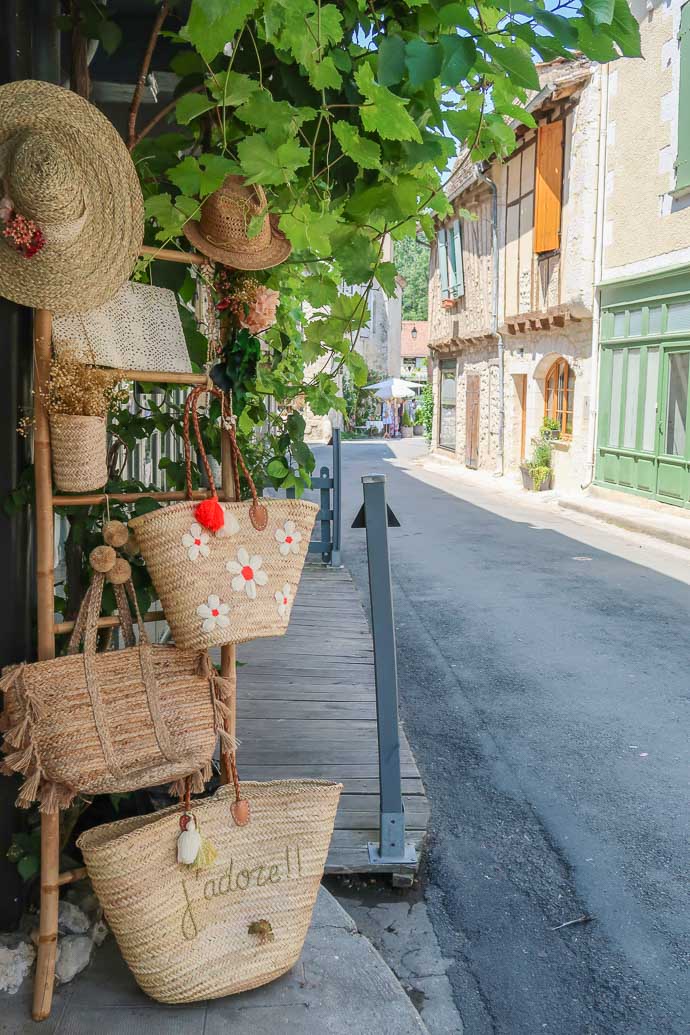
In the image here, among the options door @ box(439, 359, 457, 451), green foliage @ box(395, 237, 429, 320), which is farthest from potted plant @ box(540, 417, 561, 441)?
green foliage @ box(395, 237, 429, 320)

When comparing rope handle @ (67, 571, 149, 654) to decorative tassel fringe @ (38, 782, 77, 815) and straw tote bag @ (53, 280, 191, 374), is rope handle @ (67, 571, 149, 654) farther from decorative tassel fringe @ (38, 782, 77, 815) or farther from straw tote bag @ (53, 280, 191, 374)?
straw tote bag @ (53, 280, 191, 374)

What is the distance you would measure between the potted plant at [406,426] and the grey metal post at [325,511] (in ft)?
107

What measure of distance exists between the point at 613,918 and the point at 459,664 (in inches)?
113

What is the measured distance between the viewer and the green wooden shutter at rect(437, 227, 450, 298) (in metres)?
22.9

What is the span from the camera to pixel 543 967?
2.67 meters

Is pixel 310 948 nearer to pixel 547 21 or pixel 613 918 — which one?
Answer: pixel 613 918

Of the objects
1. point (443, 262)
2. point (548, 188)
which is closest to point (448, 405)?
point (443, 262)

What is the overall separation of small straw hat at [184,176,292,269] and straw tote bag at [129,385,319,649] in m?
0.45

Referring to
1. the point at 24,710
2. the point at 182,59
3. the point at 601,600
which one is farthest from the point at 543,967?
the point at 601,600

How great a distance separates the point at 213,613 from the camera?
6.97 feet

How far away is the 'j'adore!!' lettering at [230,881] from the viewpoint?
7.22 feet

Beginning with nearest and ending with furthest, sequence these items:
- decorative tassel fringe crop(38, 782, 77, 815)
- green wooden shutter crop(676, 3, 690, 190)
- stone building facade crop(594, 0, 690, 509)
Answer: decorative tassel fringe crop(38, 782, 77, 815) → green wooden shutter crop(676, 3, 690, 190) → stone building facade crop(594, 0, 690, 509)

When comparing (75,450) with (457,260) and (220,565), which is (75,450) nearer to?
(220,565)

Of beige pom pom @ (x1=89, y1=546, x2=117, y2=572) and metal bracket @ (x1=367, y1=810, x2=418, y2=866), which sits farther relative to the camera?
metal bracket @ (x1=367, y1=810, x2=418, y2=866)
